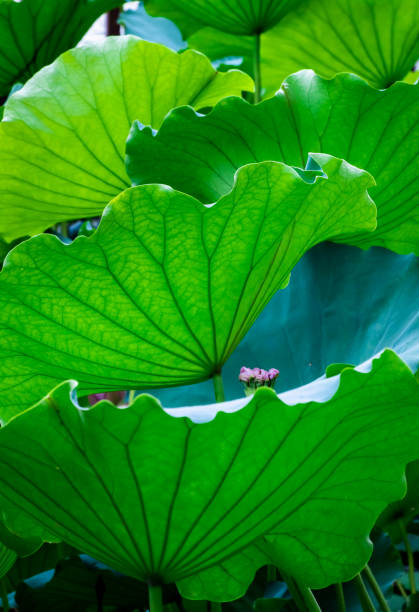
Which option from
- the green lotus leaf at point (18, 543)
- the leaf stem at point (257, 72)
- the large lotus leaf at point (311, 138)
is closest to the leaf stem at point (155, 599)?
the green lotus leaf at point (18, 543)

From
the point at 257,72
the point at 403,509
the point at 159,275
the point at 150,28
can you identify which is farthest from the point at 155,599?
the point at 150,28

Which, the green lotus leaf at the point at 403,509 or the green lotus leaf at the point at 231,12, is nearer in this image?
the green lotus leaf at the point at 403,509

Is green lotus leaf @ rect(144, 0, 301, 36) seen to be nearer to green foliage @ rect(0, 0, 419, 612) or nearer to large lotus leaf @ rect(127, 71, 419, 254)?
green foliage @ rect(0, 0, 419, 612)

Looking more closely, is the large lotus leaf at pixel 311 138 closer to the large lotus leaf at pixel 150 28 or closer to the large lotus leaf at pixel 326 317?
the large lotus leaf at pixel 326 317

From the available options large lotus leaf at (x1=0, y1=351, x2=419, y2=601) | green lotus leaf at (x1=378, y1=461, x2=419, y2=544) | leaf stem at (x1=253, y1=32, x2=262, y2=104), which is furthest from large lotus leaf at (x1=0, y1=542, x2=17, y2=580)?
leaf stem at (x1=253, y1=32, x2=262, y2=104)

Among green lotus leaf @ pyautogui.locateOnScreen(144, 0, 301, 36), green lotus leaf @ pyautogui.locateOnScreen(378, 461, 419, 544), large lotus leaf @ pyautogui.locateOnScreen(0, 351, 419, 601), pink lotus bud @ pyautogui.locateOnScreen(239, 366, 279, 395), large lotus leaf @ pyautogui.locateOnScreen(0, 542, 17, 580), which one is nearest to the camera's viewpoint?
large lotus leaf @ pyautogui.locateOnScreen(0, 351, 419, 601)

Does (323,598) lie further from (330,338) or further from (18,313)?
(18,313)

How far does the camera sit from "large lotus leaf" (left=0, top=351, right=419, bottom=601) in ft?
1.55

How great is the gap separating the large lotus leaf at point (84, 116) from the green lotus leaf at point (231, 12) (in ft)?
Answer: 0.59

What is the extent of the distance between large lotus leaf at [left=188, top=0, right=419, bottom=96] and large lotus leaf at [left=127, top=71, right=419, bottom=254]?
439 mm

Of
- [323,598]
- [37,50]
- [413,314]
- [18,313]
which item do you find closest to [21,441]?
[18,313]

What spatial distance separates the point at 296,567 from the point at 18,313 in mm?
295

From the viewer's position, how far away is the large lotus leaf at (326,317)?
753 mm

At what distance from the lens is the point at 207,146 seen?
0.76 metres
